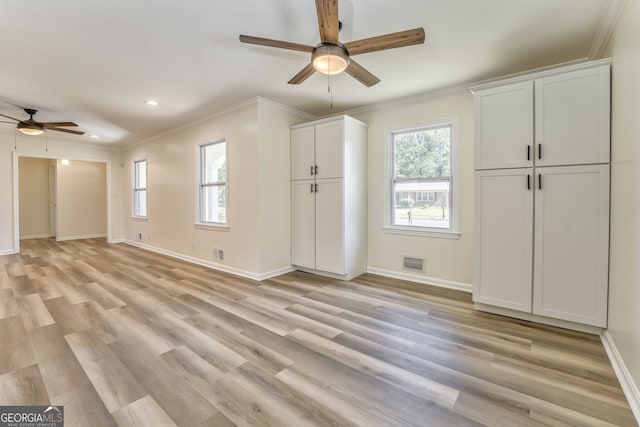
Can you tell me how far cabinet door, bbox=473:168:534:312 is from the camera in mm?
2625

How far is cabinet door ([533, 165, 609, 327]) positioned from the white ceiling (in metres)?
1.23

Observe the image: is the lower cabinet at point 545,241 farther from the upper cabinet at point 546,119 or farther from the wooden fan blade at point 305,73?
the wooden fan blade at point 305,73

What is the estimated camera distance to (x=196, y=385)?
177 cm

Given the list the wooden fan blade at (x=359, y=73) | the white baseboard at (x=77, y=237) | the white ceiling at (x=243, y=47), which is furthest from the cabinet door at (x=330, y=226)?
the white baseboard at (x=77, y=237)

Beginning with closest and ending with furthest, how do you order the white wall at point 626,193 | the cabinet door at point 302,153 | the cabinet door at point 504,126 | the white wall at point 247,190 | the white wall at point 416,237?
the white wall at point 626,193, the cabinet door at point 504,126, the white wall at point 416,237, the white wall at point 247,190, the cabinet door at point 302,153

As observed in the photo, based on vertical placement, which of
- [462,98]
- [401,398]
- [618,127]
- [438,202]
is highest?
[462,98]

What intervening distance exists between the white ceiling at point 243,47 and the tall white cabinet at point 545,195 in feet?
1.51

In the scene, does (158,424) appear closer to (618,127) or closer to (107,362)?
(107,362)

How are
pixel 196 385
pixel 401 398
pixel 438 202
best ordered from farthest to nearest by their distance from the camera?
1. pixel 438 202
2. pixel 196 385
3. pixel 401 398

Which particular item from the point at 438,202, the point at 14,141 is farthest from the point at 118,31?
the point at 14,141

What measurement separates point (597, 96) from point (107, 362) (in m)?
4.37

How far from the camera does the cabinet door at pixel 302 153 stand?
4.24m

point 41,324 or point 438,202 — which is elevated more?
point 438,202

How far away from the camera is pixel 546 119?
2.52 m
